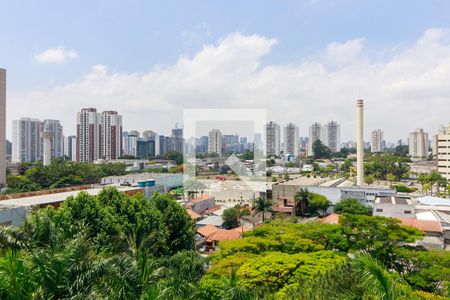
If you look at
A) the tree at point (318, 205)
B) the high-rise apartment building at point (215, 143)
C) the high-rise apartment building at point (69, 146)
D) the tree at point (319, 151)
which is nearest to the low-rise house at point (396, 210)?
the tree at point (318, 205)

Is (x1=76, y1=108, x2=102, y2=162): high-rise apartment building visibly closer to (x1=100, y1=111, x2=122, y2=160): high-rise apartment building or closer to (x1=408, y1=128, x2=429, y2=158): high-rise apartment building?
(x1=100, y1=111, x2=122, y2=160): high-rise apartment building

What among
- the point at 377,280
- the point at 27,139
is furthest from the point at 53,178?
the point at 377,280

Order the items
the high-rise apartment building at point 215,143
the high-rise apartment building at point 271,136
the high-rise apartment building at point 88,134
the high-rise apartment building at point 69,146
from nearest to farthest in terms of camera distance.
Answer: the high-rise apartment building at point 215,143 → the high-rise apartment building at point 271,136 → the high-rise apartment building at point 88,134 → the high-rise apartment building at point 69,146

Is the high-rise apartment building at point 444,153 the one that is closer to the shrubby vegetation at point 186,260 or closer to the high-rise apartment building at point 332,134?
the shrubby vegetation at point 186,260

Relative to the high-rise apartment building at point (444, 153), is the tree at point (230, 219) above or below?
below

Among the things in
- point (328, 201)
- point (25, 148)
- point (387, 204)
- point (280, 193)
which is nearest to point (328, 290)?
point (387, 204)

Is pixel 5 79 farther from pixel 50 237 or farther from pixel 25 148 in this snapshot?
pixel 25 148
